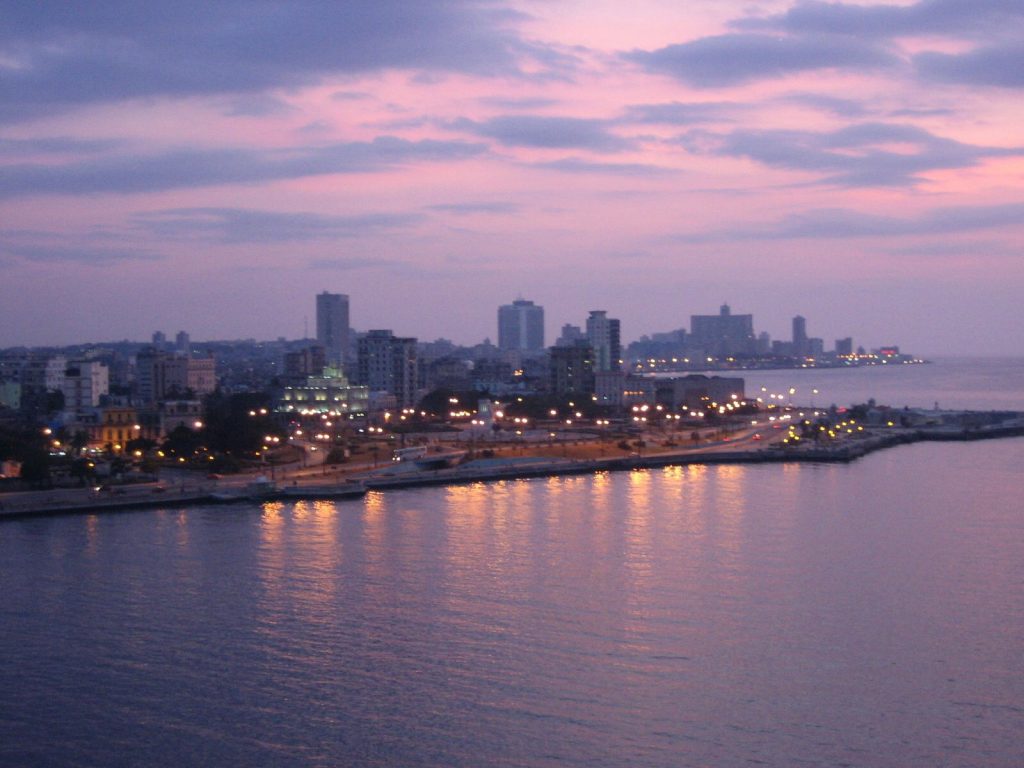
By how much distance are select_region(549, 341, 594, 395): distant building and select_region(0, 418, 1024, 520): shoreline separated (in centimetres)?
759

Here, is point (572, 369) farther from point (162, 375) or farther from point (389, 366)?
point (162, 375)

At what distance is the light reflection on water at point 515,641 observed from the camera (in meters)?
3.78

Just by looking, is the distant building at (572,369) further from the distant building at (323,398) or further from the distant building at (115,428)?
the distant building at (115,428)

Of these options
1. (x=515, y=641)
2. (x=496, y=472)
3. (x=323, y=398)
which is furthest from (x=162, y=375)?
(x=515, y=641)

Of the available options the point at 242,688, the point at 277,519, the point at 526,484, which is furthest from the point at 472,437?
the point at 242,688

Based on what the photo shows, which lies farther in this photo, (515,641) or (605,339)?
(605,339)

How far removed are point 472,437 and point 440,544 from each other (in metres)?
8.15

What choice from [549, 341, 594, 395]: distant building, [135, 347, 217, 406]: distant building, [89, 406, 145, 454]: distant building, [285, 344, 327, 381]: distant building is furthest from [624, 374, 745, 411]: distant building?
[89, 406, 145, 454]: distant building

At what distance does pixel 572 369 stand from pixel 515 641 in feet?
59.7

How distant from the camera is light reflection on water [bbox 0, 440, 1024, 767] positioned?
12.4 feet

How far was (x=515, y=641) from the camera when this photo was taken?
4734mm

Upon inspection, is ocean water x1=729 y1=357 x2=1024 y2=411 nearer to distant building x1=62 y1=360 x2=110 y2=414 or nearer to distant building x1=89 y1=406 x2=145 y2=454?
distant building x1=62 y1=360 x2=110 y2=414

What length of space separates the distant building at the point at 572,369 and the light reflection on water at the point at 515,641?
47.6ft

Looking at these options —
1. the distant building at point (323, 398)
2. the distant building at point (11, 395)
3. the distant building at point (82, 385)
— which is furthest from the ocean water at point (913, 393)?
the distant building at point (11, 395)
